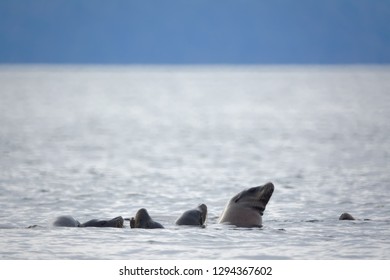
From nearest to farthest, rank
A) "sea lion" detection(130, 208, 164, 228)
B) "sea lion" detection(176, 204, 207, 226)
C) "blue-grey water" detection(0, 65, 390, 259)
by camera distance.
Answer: "blue-grey water" detection(0, 65, 390, 259) < "sea lion" detection(130, 208, 164, 228) < "sea lion" detection(176, 204, 207, 226)

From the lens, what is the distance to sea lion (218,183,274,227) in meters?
21.2

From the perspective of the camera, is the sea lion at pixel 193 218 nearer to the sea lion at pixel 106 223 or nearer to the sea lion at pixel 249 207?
the sea lion at pixel 249 207

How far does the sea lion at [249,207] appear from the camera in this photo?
2125 centimetres

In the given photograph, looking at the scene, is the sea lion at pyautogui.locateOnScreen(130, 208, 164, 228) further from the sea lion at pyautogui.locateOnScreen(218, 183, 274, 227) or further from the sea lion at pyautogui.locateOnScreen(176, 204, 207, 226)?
the sea lion at pyautogui.locateOnScreen(218, 183, 274, 227)

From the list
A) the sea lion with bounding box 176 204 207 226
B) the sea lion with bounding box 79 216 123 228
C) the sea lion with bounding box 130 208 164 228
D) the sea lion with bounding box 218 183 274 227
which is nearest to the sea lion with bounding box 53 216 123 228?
the sea lion with bounding box 79 216 123 228

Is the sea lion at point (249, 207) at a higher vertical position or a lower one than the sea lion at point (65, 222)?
higher

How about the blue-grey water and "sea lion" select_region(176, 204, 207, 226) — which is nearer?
the blue-grey water

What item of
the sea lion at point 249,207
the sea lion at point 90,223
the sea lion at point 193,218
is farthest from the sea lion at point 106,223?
the sea lion at point 249,207

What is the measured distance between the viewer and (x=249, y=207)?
2148 cm

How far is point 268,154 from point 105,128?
22.6 metres
